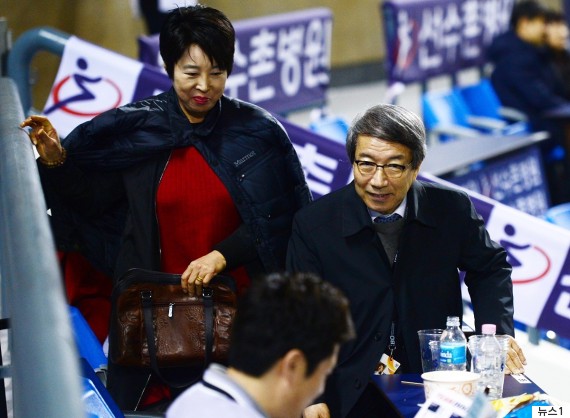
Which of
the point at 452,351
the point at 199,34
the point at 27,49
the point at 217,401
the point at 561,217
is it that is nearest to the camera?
the point at 217,401

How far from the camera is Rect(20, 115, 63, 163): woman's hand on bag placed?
10.5 feet

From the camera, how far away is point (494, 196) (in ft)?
24.2

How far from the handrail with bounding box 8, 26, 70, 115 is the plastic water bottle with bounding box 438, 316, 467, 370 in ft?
7.78

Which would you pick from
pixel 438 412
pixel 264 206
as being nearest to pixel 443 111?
pixel 264 206

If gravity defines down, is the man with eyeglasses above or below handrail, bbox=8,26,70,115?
below

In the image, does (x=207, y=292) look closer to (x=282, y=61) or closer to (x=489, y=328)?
(x=489, y=328)

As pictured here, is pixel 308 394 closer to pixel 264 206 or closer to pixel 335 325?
pixel 335 325

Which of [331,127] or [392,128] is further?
[331,127]

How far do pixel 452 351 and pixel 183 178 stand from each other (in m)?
0.99

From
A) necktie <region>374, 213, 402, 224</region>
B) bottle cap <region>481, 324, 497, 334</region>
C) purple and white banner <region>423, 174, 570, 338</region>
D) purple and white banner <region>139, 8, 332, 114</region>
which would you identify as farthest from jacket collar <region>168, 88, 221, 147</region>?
purple and white banner <region>139, 8, 332, 114</region>

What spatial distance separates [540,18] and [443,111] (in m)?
1.63

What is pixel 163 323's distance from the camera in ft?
10.6

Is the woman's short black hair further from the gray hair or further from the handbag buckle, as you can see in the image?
the handbag buckle

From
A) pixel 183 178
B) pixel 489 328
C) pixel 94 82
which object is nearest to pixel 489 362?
pixel 489 328
